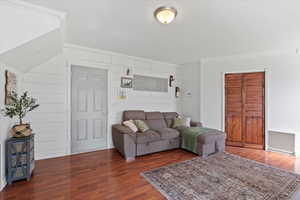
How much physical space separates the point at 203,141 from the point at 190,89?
87.0 inches

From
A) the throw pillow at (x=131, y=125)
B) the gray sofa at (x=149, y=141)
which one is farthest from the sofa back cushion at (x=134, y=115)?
the throw pillow at (x=131, y=125)

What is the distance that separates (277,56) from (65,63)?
203 inches

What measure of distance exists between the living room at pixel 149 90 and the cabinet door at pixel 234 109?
0.09 feet

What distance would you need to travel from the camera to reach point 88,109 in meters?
3.80

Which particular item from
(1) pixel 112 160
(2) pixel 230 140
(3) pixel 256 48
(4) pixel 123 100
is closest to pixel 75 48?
(4) pixel 123 100

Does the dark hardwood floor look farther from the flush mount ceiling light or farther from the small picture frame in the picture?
the flush mount ceiling light

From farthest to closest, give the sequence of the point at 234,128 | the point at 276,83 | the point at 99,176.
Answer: the point at 234,128
the point at 276,83
the point at 99,176

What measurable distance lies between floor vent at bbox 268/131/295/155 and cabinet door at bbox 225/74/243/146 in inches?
26.9

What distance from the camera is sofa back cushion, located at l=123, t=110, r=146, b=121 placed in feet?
13.5

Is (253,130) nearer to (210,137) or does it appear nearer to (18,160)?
(210,137)

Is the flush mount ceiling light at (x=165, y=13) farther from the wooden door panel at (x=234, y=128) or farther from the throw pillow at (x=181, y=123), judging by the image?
the wooden door panel at (x=234, y=128)

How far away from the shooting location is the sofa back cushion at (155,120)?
14.3ft

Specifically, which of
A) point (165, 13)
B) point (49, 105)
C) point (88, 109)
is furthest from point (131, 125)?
point (165, 13)

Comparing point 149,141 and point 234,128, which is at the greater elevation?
point 234,128
